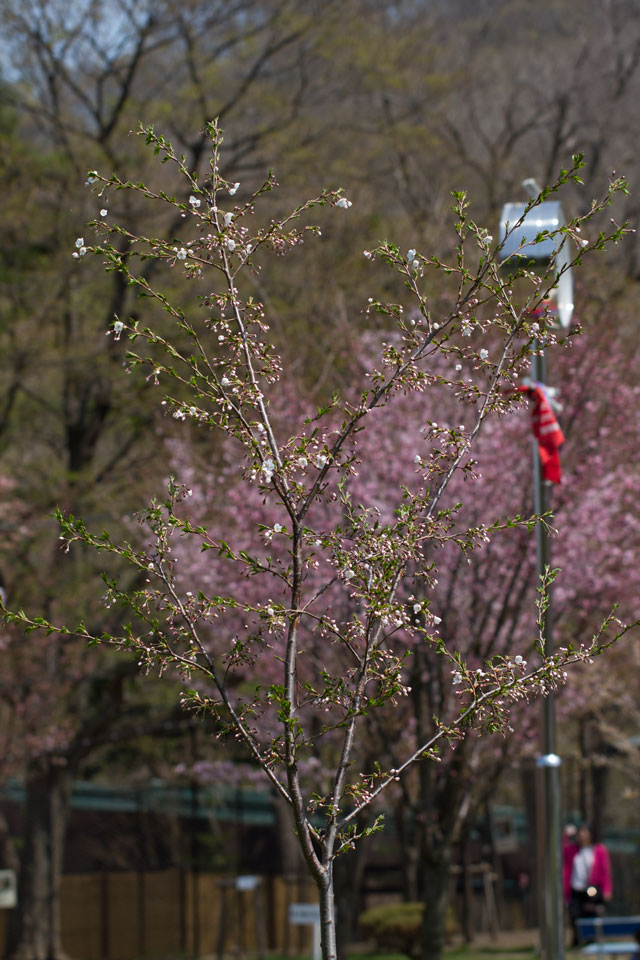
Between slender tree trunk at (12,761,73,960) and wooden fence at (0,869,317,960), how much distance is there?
5.96ft

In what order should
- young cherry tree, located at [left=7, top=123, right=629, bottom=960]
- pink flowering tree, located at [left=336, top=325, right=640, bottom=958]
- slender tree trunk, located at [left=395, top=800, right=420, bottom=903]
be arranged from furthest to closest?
slender tree trunk, located at [left=395, top=800, right=420, bottom=903]
pink flowering tree, located at [left=336, top=325, right=640, bottom=958]
young cherry tree, located at [left=7, top=123, right=629, bottom=960]

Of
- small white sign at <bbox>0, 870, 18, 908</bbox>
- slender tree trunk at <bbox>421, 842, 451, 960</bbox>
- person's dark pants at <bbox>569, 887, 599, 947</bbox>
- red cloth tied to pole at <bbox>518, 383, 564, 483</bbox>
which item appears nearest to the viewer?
red cloth tied to pole at <bbox>518, 383, 564, 483</bbox>

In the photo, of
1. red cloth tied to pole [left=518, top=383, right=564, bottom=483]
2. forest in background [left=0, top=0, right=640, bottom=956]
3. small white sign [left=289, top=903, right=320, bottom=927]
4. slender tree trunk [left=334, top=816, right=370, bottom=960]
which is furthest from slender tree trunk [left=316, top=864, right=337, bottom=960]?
small white sign [left=289, top=903, right=320, bottom=927]

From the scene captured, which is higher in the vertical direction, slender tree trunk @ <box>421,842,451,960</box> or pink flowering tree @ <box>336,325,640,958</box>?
pink flowering tree @ <box>336,325,640,958</box>

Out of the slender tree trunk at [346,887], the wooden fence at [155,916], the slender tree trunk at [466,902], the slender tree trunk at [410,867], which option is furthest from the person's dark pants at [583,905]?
the wooden fence at [155,916]

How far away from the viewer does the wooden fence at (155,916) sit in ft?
61.2

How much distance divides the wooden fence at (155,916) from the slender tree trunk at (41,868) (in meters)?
1.82

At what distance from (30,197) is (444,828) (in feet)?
33.2

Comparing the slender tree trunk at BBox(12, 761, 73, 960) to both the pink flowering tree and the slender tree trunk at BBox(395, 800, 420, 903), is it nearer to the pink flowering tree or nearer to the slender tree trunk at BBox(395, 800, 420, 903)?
the slender tree trunk at BBox(395, 800, 420, 903)

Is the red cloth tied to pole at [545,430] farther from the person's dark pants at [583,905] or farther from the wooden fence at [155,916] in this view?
the wooden fence at [155,916]

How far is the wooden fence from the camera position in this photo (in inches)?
734

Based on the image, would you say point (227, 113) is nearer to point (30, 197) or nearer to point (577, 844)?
point (30, 197)

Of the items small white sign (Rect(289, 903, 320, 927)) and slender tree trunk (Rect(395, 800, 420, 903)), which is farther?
slender tree trunk (Rect(395, 800, 420, 903))

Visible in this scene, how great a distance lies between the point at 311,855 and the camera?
3209 mm
